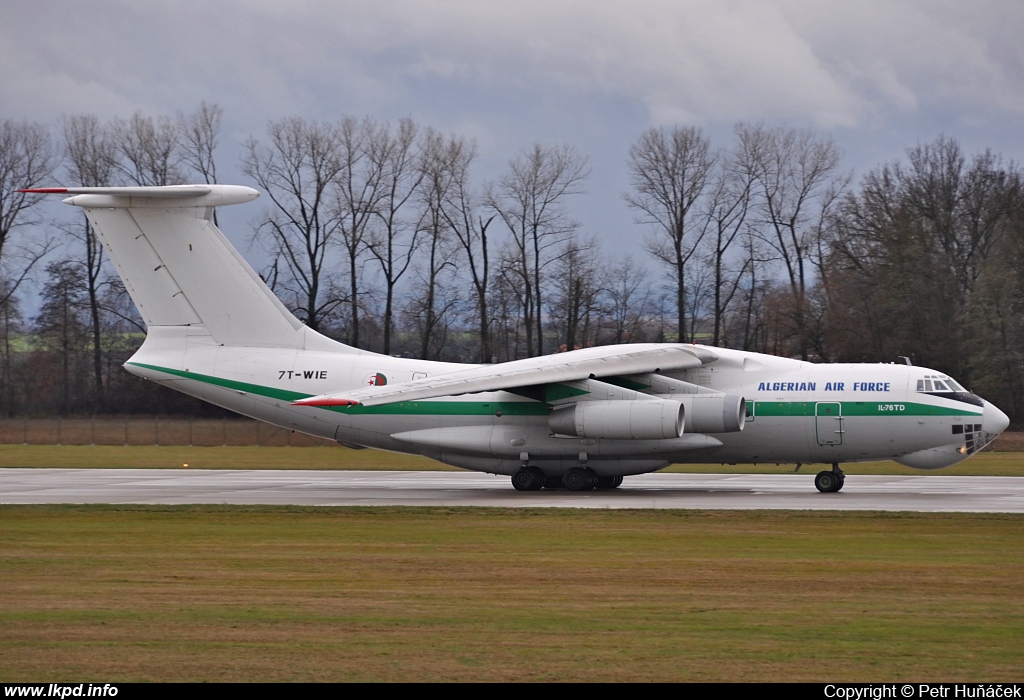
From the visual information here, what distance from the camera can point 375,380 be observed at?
922 inches

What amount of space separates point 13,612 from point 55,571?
2.53 metres

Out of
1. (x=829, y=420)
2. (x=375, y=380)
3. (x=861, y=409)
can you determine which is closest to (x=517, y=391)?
(x=375, y=380)

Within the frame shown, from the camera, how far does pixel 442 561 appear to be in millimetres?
12844

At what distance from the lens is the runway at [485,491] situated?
2006 centimetres

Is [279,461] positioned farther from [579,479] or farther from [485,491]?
[579,479]

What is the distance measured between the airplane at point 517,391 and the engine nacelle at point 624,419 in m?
0.03

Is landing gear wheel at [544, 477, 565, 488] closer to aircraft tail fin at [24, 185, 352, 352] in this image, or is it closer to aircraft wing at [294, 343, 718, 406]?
aircraft wing at [294, 343, 718, 406]

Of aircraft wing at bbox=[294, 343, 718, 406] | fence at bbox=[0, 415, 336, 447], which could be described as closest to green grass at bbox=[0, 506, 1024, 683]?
aircraft wing at bbox=[294, 343, 718, 406]

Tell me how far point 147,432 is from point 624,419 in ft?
87.3

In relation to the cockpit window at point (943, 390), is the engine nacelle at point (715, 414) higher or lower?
lower

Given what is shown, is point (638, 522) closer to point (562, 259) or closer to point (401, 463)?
point (401, 463)

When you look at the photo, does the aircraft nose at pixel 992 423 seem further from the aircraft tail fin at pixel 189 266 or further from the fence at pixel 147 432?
the fence at pixel 147 432

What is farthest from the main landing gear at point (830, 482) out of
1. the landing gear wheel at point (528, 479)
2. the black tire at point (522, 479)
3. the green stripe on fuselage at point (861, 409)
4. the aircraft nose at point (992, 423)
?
the black tire at point (522, 479)

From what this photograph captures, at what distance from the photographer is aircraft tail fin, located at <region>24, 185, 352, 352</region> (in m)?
23.6
